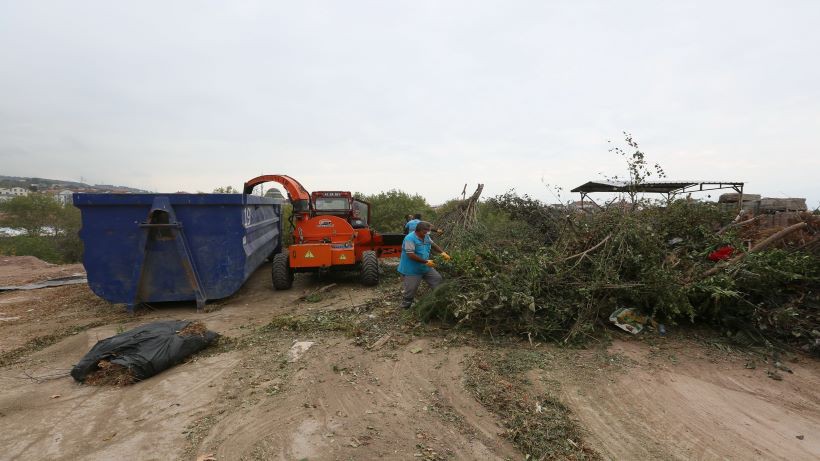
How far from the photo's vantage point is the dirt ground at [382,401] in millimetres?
2779

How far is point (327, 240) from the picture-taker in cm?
809

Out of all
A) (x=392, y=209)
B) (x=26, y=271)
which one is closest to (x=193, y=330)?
(x=26, y=271)

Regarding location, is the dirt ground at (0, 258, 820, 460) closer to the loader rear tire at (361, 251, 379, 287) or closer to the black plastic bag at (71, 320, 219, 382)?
the black plastic bag at (71, 320, 219, 382)

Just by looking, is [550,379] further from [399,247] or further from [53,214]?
[53,214]

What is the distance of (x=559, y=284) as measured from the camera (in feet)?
16.4

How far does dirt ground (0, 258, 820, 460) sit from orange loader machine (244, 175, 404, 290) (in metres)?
2.58

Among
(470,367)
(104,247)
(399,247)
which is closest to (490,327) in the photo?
(470,367)

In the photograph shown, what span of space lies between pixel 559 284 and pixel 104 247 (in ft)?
21.4

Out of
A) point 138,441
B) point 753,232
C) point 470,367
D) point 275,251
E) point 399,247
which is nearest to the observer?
point 138,441

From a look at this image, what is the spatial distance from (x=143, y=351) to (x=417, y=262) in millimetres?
3328

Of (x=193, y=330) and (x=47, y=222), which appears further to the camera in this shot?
(x=47, y=222)

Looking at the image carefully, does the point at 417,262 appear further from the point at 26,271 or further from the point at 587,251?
the point at 26,271

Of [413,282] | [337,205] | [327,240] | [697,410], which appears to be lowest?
[697,410]

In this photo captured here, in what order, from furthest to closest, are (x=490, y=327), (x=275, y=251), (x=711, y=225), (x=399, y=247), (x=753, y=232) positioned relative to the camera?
(x=275, y=251) < (x=399, y=247) < (x=711, y=225) < (x=753, y=232) < (x=490, y=327)
